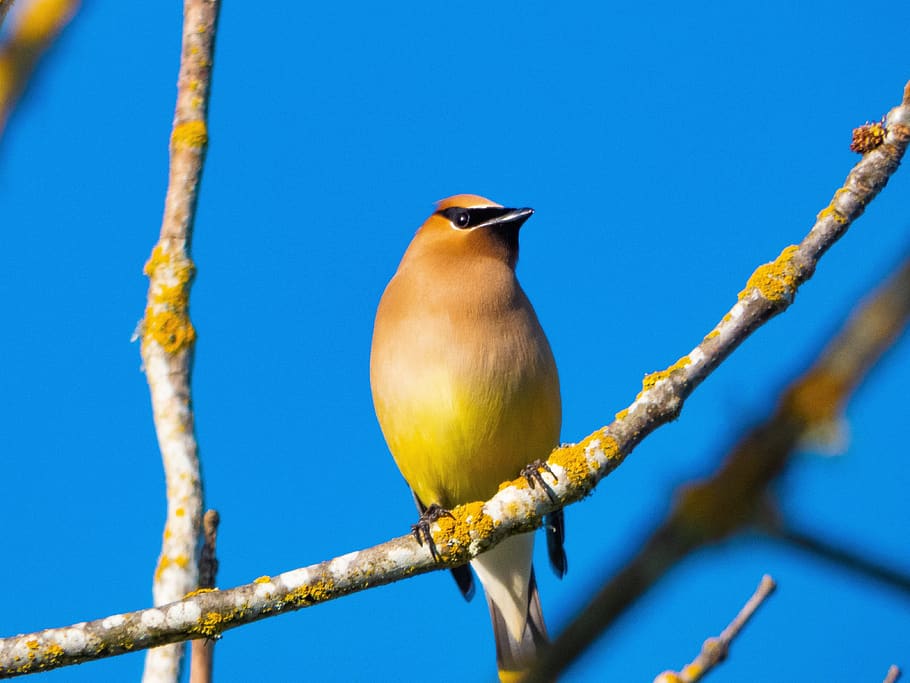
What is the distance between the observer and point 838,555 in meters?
0.67

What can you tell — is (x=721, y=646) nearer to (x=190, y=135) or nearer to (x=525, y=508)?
(x=525, y=508)

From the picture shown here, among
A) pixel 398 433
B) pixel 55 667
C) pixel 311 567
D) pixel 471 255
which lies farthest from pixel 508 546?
pixel 55 667

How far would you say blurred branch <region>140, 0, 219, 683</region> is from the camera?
3.93 m

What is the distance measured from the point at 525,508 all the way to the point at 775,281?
1118mm

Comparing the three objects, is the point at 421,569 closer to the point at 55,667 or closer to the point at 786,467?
the point at 55,667

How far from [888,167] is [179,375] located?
2806mm

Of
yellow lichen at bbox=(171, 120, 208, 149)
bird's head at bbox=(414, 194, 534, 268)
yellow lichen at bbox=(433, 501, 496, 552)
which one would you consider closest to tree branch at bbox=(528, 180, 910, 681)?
yellow lichen at bbox=(433, 501, 496, 552)

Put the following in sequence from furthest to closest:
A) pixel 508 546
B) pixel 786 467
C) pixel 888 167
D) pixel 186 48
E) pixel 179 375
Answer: pixel 508 546 < pixel 186 48 < pixel 179 375 < pixel 888 167 < pixel 786 467

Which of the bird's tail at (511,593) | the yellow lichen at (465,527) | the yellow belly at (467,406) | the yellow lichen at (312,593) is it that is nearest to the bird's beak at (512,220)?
the yellow belly at (467,406)

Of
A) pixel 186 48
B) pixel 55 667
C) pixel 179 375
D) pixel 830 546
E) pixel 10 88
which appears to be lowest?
pixel 830 546

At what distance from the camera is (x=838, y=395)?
2.24ft

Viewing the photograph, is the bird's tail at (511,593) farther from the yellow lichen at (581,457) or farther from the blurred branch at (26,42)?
the blurred branch at (26,42)

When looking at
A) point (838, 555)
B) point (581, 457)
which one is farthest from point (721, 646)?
point (838, 555)

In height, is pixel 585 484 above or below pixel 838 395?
above
